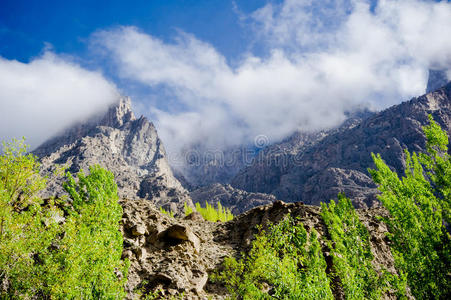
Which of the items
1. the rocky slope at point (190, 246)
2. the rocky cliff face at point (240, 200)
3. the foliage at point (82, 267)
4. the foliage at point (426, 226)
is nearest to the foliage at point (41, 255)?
the foliage at point (82, 267)

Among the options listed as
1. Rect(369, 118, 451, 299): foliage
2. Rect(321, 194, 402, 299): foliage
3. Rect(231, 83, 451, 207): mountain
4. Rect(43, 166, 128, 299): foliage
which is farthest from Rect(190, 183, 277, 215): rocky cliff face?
Rect(43, 166, 128, 299): foliage

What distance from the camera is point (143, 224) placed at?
79.9 feet

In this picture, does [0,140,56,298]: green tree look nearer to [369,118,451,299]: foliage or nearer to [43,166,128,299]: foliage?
[43,166,128,299]: foliage

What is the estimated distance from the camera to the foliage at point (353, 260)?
12995mm

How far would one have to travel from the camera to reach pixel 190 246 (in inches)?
920

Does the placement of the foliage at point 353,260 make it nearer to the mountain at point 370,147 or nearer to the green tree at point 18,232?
the green tree at point 18,232

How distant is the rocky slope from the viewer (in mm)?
18328

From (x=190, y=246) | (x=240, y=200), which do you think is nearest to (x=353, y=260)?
(x=190, y=246)

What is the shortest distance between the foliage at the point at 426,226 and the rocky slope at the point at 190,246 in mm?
1825

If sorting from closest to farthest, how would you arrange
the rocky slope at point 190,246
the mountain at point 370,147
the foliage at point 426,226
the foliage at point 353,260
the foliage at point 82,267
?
1. the foliage at point 82,267
2. the foliage at point 353,260
3. the foliage at point 426,226
4. the rocky slope at point 190,246
5. the mountain at point 370,147

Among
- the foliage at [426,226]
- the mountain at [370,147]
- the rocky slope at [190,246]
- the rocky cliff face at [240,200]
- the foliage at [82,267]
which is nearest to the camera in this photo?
the foliage at [82,267]

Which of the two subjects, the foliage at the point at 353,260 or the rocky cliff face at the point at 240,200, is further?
the rocky cliff face at the point at 240,200

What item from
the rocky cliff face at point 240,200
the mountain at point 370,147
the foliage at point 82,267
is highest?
the mountain at point 370,147

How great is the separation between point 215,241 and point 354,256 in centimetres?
1610
